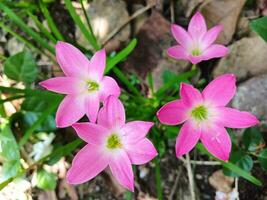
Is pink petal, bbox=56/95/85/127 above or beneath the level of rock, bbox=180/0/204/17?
above

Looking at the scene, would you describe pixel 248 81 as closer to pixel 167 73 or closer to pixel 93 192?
pixel 167 73

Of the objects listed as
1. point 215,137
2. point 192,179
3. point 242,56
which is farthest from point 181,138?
point 242,56

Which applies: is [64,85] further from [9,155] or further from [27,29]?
[9,155]

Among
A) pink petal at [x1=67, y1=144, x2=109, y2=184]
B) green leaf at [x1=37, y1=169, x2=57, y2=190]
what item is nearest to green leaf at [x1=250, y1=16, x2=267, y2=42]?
pink petal at [x1=67, y1=144, x2=109, y2=184]

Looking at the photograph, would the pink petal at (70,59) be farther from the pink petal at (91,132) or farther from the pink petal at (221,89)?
the pink petal at (221,89)

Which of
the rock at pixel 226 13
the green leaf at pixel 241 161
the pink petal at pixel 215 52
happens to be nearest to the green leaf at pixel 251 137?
the green leaf at pixel 241 161

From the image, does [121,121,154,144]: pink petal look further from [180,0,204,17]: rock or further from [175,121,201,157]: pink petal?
[180,0,204,17]: rock
